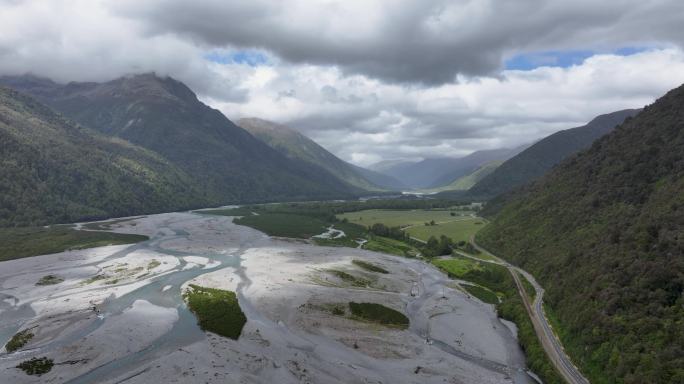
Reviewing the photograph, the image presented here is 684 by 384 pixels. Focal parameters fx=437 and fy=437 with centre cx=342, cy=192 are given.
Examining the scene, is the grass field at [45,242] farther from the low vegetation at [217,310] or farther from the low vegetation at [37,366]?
the low vegetation at [37,366]

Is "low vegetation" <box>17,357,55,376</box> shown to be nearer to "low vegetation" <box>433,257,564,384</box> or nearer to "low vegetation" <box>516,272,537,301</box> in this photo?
"low vegetation" <box>433,257,564,384</box>

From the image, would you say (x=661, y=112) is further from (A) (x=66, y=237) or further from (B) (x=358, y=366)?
(A) (x=66, y=237)

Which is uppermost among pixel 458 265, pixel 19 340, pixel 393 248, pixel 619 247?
pixel 619 247

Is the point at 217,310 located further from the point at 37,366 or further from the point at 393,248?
the point at 393,248

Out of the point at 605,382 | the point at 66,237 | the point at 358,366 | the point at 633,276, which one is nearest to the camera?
the point at 605,382

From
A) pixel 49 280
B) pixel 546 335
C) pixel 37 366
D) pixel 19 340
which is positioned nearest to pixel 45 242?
pixel 49 280

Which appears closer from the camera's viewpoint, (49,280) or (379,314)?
(379,314)

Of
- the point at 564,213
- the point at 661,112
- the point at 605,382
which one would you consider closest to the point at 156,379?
the point at 605,382
